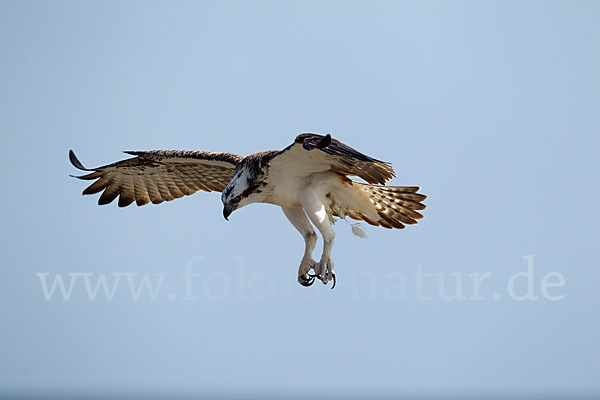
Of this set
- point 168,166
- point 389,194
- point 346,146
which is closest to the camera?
point 346,146

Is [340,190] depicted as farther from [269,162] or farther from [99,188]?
[99,188]

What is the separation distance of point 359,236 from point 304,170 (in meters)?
1.19

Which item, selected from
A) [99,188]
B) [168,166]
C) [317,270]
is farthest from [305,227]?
[99,188]

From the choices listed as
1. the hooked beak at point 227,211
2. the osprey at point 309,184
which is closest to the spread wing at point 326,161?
the osprey at point 309,184

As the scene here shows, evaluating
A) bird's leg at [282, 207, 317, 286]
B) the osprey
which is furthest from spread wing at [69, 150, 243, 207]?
bird's leg at [282, 207, 317, 286]

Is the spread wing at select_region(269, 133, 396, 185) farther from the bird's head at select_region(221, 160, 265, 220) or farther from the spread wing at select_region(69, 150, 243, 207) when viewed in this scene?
the spread wing at select_region(69, 150, 243, 207)

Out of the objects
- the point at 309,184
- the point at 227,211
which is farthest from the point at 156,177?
the point at 309,184

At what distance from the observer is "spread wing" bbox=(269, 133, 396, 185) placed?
28.1 feet

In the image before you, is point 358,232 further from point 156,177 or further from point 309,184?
point 156,177

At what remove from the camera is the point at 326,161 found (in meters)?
9.36

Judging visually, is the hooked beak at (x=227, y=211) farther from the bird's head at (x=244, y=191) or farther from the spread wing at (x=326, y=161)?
the spread wing at (x=326, y=161)

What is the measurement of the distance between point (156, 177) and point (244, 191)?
238 cm

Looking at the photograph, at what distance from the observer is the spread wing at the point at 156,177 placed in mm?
10750

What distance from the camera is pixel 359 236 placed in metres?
10.2
